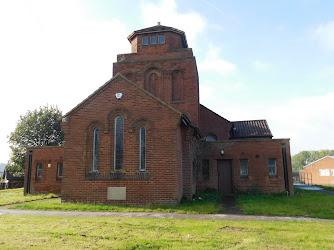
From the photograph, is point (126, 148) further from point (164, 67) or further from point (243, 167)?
point (243, 167)

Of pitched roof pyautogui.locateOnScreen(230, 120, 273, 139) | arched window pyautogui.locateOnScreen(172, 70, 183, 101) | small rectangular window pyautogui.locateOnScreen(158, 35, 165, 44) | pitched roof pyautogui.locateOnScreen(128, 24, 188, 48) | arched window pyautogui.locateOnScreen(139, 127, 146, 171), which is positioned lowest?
arched window pyautogui.locateOnScreen(139, 127, 146, 171)

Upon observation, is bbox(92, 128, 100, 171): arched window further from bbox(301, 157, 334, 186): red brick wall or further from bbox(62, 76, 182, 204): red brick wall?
bbox(301, 157, 334, 186): red brick wall

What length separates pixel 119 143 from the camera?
13359 mm

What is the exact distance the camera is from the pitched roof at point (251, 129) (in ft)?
83.9

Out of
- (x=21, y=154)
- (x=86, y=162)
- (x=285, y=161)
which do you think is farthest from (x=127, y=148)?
(x=21, y=154)

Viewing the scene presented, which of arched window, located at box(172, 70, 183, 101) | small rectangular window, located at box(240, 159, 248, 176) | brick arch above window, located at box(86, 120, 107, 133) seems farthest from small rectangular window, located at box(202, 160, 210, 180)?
brick arch above window, located at box(86, 120, 107, 133)

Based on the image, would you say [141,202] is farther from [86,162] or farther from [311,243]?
[311,243]

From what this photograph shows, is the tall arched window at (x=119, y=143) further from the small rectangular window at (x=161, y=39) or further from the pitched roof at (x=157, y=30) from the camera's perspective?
the pitched roof at (x=157, y=30)

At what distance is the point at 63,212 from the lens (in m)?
10.8

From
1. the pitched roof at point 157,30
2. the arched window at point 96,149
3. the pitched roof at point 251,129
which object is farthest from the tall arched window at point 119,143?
the pitched roof at point 251,129

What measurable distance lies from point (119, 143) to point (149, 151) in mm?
1710

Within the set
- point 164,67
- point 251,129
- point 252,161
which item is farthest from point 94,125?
point 251,129

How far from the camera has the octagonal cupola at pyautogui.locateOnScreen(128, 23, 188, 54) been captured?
21.2 meters

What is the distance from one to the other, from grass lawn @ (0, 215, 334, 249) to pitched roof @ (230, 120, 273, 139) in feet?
57.5
